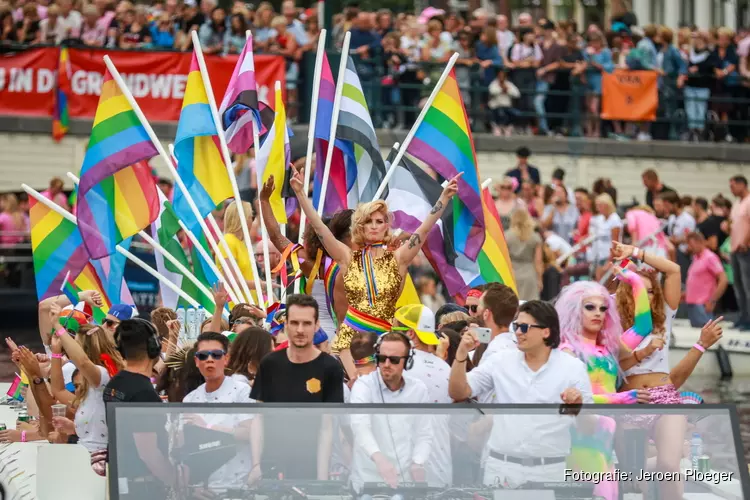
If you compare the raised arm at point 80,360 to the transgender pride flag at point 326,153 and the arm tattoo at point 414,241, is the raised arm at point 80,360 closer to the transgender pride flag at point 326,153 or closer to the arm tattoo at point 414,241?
the arm tattoo at point 414,241

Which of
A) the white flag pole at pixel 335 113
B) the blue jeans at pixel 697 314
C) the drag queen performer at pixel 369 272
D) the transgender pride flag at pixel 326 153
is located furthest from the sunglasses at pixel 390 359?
the blue jeans at pixel 697 314

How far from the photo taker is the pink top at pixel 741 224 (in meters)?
16.9

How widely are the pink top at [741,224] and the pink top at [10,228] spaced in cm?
868

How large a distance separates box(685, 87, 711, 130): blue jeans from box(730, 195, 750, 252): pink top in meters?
6.42

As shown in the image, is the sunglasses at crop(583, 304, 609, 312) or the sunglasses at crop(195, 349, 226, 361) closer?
the sunglasses at crop(195, 349, 226, 361)

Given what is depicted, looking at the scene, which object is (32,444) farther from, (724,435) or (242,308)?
(724,435)

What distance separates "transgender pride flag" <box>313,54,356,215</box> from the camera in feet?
39.4

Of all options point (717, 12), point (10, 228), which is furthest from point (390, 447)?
point (717, 12)

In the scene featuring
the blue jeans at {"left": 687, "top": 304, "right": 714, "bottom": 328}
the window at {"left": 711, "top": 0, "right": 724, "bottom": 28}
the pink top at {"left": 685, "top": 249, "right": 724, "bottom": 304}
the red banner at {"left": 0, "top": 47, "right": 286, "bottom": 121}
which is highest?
the window at {"left": 711, "top": 0, "right": 724, "bottom": 28}

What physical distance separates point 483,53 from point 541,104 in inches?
55.8

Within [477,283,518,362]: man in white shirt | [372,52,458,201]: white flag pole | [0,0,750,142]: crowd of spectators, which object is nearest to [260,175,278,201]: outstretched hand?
[372,52,458,201]: white flag pole

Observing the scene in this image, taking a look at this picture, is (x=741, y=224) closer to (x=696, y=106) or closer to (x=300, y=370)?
(x=696, y=106)

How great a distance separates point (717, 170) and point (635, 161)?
1412mm

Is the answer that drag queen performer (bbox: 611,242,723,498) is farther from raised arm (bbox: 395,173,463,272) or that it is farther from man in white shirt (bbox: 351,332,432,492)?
man in white shirt (bbox: 351,332,432,492)
